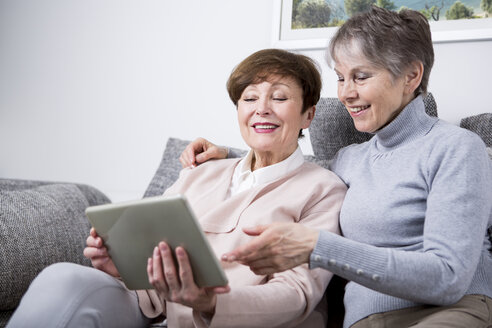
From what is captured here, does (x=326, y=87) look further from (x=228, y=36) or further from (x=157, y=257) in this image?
(x=157, y=257)

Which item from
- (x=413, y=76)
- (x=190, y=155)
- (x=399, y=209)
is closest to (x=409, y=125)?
(x=413, y=76)

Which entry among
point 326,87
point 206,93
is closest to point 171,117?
point 206,93

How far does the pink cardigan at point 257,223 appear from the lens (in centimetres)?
111

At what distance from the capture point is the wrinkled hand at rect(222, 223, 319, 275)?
963 millimetres

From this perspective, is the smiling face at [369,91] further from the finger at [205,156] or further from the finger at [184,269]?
the finger at [184,269]

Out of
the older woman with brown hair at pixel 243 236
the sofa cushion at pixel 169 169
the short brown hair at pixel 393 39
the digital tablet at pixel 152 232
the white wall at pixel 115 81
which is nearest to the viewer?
the digital tablet at pixel 152 232

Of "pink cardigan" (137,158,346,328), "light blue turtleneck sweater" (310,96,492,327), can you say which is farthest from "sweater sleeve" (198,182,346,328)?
"light blue turtleneck sweater" (310,96,492,327)

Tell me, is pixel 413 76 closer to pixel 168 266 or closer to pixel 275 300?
pixel 275 300

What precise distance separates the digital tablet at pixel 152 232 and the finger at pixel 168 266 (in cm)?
1

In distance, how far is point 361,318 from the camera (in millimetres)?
1175

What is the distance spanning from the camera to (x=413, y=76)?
1306mm

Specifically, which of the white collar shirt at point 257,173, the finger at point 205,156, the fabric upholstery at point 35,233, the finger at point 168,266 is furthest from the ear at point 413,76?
the fabric upholstery at point 35,233

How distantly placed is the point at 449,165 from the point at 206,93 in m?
1.54

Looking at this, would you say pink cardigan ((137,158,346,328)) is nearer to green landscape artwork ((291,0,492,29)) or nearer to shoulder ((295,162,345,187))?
shoulder ((295,162,345,187))
